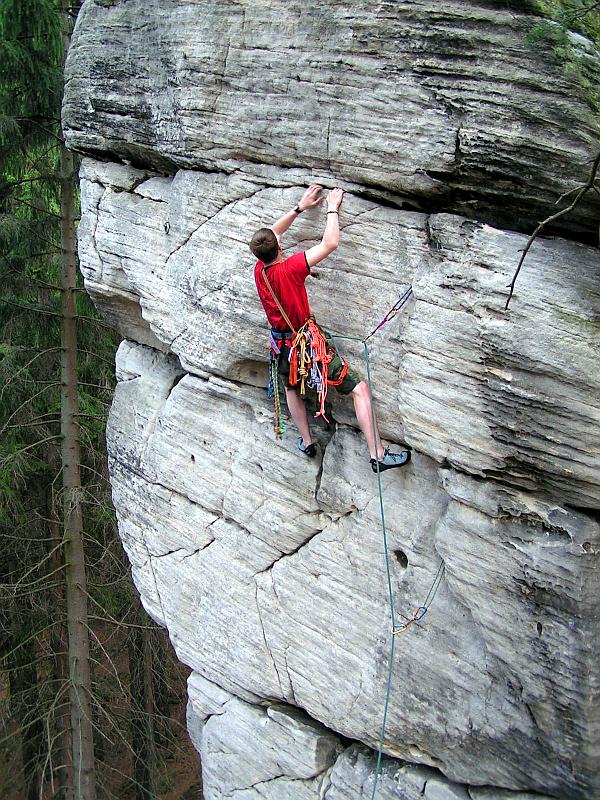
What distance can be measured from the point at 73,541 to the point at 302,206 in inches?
239

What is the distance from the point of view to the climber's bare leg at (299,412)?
5367mm

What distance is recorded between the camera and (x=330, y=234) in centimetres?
467

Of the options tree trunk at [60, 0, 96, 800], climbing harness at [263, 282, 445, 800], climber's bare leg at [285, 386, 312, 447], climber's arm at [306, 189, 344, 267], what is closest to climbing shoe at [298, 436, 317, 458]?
climber's bare leg at [285, 386, 312, 447]

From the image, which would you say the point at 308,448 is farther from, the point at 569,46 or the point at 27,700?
the point at 27,700

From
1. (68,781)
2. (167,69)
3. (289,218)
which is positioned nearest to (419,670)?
(289,218)

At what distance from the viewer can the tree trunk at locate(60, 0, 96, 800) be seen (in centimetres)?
935

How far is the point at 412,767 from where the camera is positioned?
210 inches

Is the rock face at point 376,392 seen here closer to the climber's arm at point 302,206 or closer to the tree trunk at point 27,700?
the climber's arm at point 302,206

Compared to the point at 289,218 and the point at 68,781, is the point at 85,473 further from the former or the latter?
the point at 289,218

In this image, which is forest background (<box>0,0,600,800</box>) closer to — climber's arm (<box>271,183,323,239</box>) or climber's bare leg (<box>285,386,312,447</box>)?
climber's bare leg (<box>285,386,312,447</box>)

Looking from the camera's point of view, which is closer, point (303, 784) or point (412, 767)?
point (412, 767)

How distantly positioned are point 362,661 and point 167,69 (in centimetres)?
421

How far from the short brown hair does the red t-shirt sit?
0.25ft

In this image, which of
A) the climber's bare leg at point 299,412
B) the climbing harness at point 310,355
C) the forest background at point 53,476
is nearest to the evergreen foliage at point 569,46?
the climbing harness at point 310,355
